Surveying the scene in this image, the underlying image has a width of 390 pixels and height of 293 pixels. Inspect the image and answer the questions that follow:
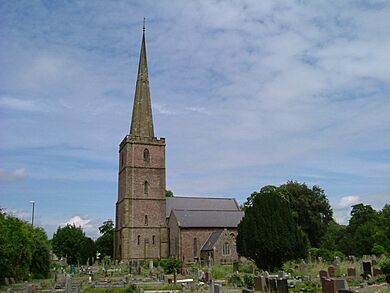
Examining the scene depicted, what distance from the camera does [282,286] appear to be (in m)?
16.2

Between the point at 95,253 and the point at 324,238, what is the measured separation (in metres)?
31.9

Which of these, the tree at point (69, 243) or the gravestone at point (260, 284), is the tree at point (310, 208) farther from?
the gravestone at point (260, 284)

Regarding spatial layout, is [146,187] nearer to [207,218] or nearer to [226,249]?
[207,218]

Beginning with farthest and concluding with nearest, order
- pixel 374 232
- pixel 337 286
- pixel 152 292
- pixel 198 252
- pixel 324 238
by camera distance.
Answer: pixel 324 238
pixel 198 252
pixel 374 232
pixel 152 292
pixel 337 286

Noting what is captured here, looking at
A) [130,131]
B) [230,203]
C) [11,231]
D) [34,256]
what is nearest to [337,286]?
[11,231]

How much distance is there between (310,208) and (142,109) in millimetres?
24954

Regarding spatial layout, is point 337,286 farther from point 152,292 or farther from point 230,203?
point 230,203

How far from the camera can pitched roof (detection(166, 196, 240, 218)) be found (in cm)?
5453

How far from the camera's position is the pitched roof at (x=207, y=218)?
165 feet

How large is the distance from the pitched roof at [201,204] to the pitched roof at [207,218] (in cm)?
202

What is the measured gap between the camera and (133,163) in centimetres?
5034

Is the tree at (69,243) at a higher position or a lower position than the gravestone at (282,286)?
higher

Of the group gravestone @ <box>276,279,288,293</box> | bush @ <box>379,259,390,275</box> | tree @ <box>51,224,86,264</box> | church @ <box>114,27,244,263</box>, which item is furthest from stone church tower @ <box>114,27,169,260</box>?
gravestone @ <box>276,279,288,293</box>

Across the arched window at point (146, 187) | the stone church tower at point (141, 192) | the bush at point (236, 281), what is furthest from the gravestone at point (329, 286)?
the arched window at point (146, 187)
